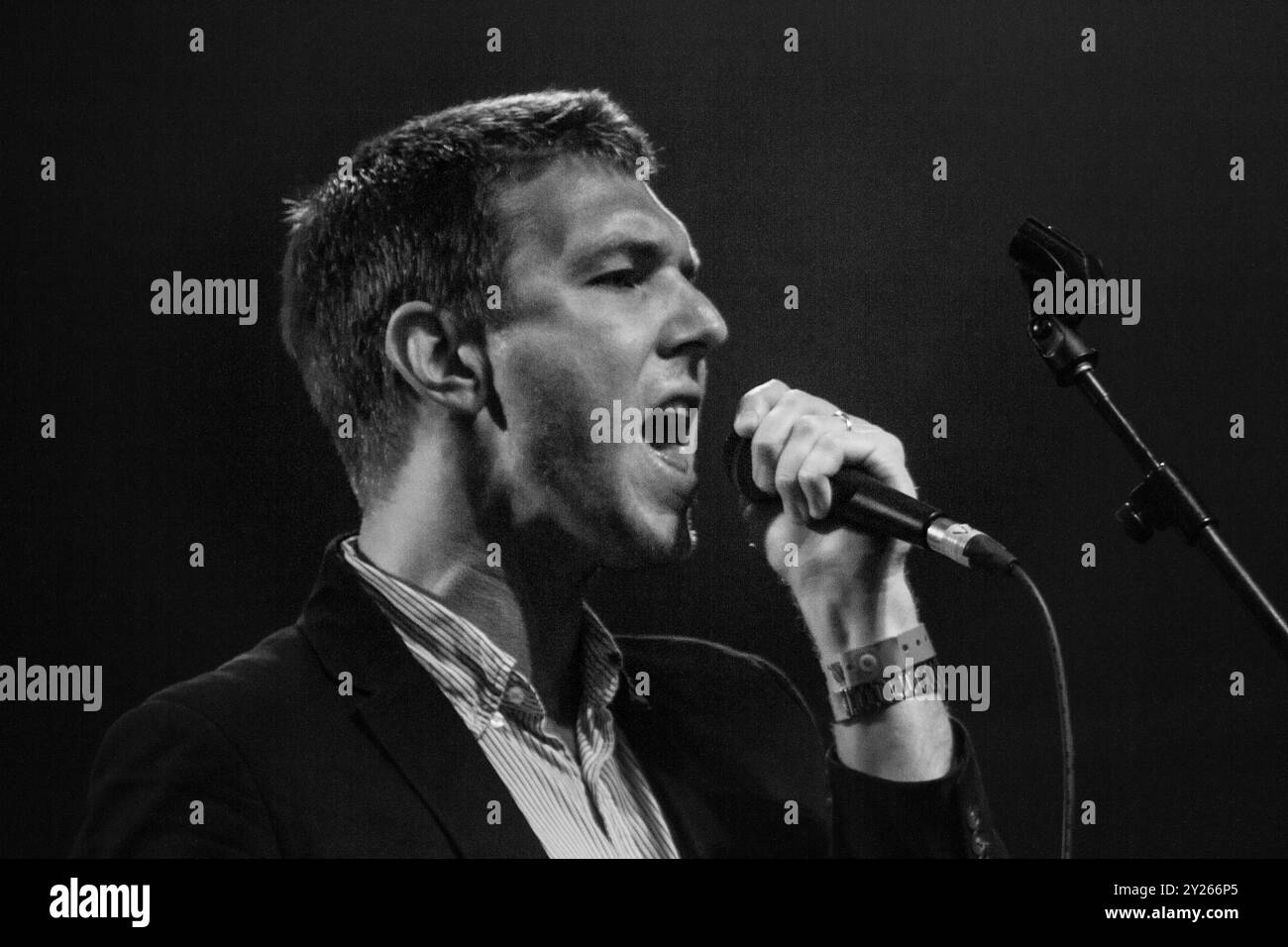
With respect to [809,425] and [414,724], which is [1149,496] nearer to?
[809,425]

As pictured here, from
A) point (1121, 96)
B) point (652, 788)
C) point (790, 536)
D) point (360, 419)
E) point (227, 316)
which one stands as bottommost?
point (652, 788)

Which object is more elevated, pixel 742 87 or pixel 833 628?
pixel 742 87

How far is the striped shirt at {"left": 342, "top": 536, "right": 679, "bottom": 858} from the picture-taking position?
2.19 metres

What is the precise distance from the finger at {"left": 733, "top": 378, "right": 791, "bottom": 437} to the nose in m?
0.11

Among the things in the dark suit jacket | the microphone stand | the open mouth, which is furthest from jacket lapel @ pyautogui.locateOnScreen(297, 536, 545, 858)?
the microphone stand

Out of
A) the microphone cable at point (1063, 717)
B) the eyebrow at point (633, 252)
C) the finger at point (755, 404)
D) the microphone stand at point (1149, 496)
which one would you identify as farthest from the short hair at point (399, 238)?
the microphone cable at point (1063, 717)

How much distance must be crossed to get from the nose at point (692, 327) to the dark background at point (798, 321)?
0.11 feet

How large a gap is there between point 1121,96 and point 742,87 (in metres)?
0.66

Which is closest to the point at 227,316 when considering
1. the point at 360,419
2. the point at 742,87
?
the point at 360,419

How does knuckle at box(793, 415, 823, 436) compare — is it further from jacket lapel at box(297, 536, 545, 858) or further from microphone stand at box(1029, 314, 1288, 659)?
jacket lapel at box(297, 536, 545, 858)

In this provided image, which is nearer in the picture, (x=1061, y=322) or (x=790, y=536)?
(x=790, y=536)

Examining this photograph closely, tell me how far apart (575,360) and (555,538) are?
0.28 meters

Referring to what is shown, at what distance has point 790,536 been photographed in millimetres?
2307
